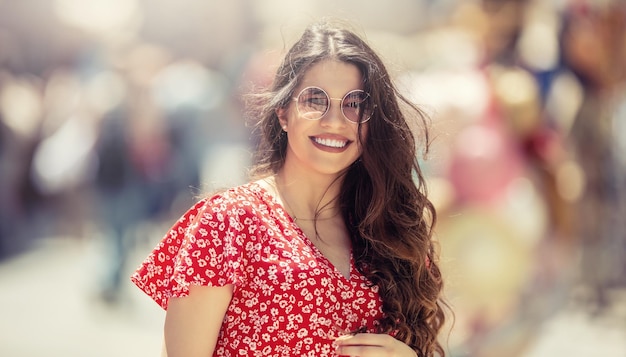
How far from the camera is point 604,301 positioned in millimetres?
7086

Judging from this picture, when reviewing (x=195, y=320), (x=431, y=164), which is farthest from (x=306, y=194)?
(x=431, y=164)

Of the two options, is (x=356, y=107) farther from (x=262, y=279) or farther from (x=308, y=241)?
(x=262, y=279)

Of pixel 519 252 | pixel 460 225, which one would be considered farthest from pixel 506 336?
pixel 460 225

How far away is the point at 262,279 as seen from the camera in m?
2.16

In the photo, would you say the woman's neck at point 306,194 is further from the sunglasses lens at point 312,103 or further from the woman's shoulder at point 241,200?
the sunglasses lens at point 312,103

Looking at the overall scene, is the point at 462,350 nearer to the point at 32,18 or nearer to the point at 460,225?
the point at 460,225

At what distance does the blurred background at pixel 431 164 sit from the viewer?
525 cm

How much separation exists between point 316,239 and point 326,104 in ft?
1.11

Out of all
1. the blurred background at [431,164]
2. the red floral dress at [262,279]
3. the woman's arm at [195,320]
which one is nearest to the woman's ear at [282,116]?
the red floral dress at [262,279]

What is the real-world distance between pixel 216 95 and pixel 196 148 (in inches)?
29.1

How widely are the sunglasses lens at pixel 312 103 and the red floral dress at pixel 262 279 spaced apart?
26cm

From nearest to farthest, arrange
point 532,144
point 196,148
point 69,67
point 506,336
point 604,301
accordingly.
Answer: point 506,336 → point 532,144 → point 604,301 → point 196,148 → point 69,67

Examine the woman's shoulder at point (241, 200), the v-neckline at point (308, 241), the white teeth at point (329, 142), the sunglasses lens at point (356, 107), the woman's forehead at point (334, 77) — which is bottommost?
the v-neckline at point (308, 241)

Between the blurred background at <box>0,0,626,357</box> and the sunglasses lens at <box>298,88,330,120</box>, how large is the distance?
5.76 ft
